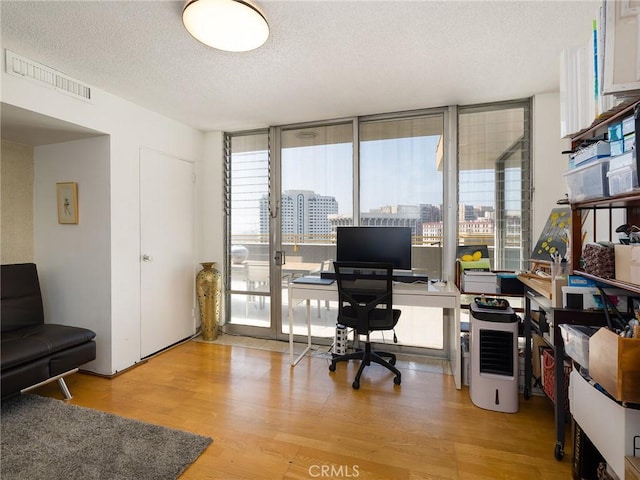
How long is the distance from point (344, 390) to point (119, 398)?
5.76 ft

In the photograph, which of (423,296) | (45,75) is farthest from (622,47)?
(45,75)

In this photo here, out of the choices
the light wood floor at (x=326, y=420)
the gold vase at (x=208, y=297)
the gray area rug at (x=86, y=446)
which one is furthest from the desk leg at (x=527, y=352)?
the gold vase at (x=208, y=297)

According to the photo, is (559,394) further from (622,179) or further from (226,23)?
(226,23)

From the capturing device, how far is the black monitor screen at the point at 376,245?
2.94 m

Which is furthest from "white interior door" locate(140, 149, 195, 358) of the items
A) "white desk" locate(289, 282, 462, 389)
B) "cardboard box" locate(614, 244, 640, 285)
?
"cardboard box" locate(614, 244, 640, 285)

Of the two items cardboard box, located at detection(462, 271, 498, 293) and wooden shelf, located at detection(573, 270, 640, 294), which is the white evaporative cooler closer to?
cardboard box, located at detection(462, 271, 498, 293)

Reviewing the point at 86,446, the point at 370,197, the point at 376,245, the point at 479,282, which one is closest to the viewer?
the point at 86,446

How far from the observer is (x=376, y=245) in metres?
3.02

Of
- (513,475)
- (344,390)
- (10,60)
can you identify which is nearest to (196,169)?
(10,60)

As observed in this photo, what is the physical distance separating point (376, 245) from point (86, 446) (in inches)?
99.7

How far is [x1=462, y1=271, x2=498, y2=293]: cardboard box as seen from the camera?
2580 millimetres

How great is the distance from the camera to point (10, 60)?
6.90ft

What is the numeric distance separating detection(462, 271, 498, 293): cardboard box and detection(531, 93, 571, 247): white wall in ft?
2.31

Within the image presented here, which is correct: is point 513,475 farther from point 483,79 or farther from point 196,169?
point 196,169
